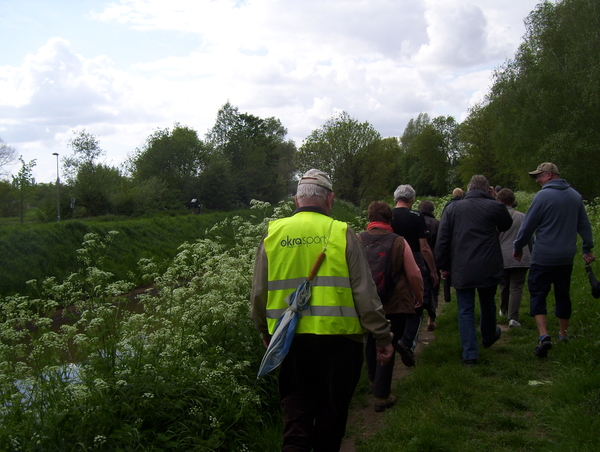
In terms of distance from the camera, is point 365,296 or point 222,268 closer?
point 365,296

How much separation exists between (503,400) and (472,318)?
131 centimetres

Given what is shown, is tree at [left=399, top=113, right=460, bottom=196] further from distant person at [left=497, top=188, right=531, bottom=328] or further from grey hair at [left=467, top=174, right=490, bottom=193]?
grey hair at [left=467, top=174, right=490, bottom=193]

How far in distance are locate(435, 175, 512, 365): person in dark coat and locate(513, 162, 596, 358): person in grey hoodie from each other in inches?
14.1

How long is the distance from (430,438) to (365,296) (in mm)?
1685

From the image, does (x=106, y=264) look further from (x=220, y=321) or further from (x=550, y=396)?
(x=550, y=396)

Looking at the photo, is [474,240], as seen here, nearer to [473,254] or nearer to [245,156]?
[473,254]

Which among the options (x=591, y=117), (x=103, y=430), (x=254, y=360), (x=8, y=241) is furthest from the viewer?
(x=591, y=117)

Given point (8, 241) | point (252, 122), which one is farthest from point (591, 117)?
point (252, 122)

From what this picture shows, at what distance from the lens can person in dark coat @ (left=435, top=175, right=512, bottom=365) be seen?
6309mm

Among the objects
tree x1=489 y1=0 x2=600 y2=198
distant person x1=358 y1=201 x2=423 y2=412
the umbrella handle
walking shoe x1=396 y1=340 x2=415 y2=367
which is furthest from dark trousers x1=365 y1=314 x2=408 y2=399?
tree x1=489 y1=0 x2=600 y2=198

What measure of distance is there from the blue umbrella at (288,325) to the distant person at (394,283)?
1.99m

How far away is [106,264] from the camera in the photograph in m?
20.4

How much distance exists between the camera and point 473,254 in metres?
6.35

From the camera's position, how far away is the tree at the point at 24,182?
3538 cm
